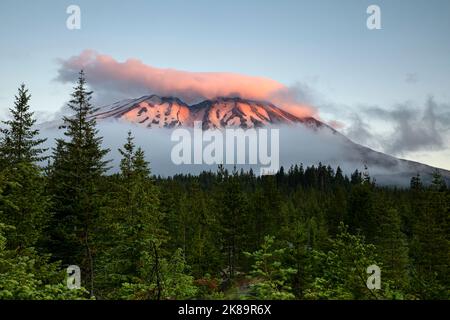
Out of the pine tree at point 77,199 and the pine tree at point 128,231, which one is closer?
the pine tree at point 128,231

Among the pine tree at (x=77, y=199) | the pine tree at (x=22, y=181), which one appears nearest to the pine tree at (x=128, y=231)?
the pine tree at (x=77, y=199)

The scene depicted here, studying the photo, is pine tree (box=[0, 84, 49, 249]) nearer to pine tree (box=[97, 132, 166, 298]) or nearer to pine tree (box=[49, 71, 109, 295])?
pine tree (box=[49, 71, 109, 295])

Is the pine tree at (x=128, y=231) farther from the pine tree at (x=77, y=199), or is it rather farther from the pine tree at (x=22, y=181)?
the pine tree at (x=22, y=181)

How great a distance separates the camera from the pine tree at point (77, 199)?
71.6 ft

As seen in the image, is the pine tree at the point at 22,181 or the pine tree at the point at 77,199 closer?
the pine tree at the point at 22,181

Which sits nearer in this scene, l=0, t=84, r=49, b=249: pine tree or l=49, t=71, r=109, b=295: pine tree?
l=0, t=84, r=49, b=249: pine tree

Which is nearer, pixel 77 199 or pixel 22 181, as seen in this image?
pixel 22 181

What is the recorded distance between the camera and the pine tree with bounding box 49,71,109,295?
71.6 feet

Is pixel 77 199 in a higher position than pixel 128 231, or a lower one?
higher

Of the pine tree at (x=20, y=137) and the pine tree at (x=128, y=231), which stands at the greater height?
the pine tree at (x=20, y=137)

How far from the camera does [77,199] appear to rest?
22.1m

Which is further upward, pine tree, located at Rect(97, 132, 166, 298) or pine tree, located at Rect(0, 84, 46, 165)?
pine tree, located at Rect(0, 84, 46, 165)

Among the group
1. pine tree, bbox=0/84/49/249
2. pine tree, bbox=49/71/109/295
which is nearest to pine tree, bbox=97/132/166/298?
pine tree, bbox=49/71/109/295
